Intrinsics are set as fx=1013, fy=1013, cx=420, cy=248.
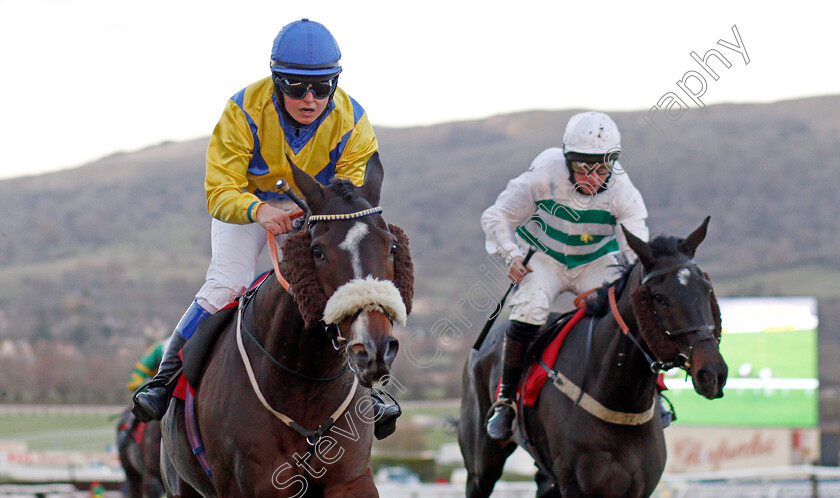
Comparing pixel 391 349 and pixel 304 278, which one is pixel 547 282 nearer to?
pixel 304 278

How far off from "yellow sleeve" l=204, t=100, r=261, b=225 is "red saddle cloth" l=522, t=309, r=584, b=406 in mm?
2799

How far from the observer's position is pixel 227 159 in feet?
15.8

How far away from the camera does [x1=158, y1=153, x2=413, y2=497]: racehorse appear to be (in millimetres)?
3629

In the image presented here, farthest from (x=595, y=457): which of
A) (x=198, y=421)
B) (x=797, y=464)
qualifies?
(x=797, y=464)

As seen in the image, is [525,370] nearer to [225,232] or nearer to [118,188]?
[225,232]

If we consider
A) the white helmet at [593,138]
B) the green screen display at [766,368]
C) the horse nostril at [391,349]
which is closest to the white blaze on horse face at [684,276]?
the white helmet at [593,138]

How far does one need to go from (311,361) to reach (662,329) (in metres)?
2.42

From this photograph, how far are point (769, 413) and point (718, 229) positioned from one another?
248ft

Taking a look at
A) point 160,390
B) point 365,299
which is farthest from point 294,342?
point 160,390

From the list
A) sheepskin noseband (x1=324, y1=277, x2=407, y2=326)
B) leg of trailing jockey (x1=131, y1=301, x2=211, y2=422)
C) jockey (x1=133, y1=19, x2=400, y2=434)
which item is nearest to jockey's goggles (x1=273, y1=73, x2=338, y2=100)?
jockey (x1=133, y1=19, x2=400, y2=434)

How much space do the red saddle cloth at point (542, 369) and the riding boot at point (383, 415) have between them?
211 centimetres

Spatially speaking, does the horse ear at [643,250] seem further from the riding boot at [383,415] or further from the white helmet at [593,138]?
the riding boot at [383,415]

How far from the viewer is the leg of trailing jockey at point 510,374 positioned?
23.2 feet

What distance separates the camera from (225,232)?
16.7ft
